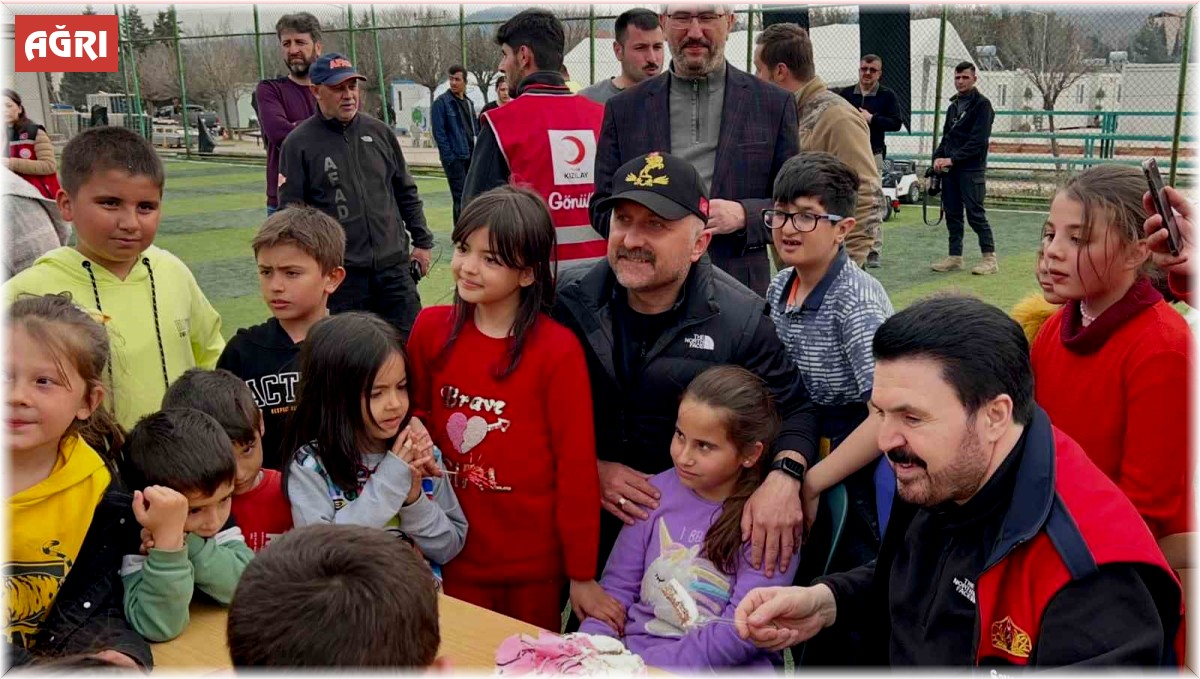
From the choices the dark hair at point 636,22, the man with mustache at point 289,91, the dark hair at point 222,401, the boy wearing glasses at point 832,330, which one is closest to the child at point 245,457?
the dark hair at point 222,401

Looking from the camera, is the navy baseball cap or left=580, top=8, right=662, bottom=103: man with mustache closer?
Result: the navy baseball cap

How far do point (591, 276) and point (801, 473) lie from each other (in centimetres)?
85

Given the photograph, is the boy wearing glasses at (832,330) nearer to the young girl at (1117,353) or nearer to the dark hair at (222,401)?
the young girl at (1117,353)

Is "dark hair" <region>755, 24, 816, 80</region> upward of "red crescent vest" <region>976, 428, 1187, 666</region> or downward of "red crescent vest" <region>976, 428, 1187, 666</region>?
upward

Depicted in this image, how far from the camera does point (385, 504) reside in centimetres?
261

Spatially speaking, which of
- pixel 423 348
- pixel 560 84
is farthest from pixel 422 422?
pixel 560 84

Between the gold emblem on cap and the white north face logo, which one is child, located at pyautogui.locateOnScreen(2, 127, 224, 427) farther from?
the white north face logo

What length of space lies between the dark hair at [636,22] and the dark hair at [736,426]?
11.3ft

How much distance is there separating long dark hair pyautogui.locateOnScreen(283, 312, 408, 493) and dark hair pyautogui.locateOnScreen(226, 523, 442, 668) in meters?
1.25

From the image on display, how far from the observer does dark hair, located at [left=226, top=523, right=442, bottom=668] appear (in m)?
1.33

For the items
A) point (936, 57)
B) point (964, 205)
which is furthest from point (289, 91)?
point (936, 57)

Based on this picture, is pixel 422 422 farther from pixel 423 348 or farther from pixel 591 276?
pixel 591 276

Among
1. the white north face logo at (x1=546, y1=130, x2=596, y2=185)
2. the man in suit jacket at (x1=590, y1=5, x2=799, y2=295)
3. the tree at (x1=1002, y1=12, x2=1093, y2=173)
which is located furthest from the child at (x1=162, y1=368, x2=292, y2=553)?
the tree at (x1=1002, y1=12, x2=1093, y2=173)

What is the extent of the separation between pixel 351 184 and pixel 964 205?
667 cm
